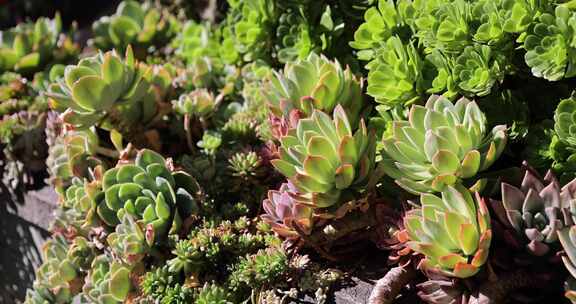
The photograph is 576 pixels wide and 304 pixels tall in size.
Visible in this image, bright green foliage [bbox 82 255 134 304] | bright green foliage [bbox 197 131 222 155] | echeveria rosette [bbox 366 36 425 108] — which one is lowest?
bright green foliage [bbox 82 255 134 304]

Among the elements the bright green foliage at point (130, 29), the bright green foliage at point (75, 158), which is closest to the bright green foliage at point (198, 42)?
the bright green foliage at point (130, 29)

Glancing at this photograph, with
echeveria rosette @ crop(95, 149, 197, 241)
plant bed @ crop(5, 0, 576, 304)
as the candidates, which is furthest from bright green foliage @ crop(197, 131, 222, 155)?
echeveria rosette @ crop(95, 149, 197, 241)

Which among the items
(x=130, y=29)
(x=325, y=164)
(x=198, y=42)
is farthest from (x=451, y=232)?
(x=130, y=29)

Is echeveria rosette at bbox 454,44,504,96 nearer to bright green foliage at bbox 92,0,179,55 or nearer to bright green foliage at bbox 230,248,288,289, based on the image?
bright green foliage at bbox 230,248,288,289

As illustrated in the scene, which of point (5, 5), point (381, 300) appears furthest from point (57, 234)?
point (5, 5)

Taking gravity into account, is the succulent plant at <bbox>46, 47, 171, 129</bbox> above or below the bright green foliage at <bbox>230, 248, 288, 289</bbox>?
above

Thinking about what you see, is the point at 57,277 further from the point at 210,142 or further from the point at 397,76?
the point at 397,76
